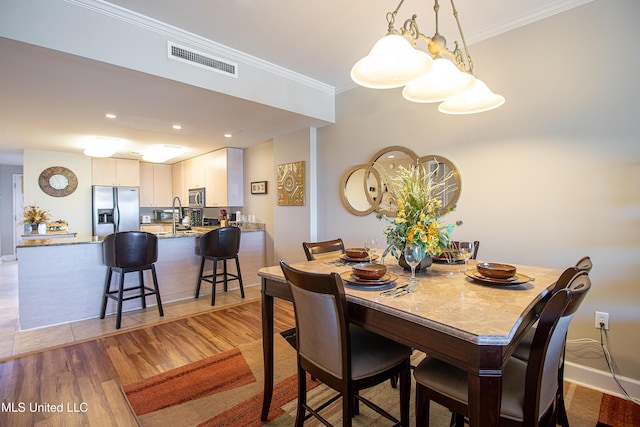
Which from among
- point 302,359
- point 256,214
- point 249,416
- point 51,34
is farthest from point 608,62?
point 256,214

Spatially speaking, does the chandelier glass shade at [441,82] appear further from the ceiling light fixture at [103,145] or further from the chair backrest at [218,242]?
the ceiling light fixture at [103,145]

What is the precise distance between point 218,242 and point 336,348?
9.24ft

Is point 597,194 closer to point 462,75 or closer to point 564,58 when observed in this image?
point 564,58

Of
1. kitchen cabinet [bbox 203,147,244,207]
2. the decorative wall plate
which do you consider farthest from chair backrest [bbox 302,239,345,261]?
the decorative wall plate

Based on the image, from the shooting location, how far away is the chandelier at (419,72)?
1436mm

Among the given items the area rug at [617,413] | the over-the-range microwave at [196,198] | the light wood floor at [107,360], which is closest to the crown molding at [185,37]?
the light wood floor at [107,360]

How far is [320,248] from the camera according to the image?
246cm

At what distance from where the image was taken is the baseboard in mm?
1951

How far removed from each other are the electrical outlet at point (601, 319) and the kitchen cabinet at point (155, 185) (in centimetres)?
730

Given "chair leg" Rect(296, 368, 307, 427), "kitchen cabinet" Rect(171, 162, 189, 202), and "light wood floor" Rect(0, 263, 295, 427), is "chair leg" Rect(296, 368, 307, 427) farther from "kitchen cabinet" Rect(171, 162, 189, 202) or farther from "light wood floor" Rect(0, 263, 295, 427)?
"kitchen cabinet" Rect(171, 162, 189, 202)

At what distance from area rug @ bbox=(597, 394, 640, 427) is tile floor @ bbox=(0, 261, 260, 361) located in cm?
339

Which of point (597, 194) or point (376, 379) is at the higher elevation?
point (597, 194)

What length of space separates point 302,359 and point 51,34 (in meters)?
2.56

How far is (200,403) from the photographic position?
6.33ft
